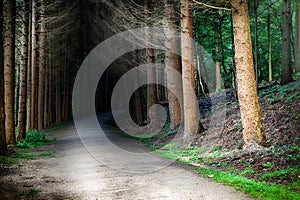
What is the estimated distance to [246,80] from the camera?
7.99 metres

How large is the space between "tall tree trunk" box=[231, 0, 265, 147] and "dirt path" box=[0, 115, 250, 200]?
2.00 metres

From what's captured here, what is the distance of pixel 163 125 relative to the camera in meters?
19.0

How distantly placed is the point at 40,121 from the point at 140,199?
18873mm

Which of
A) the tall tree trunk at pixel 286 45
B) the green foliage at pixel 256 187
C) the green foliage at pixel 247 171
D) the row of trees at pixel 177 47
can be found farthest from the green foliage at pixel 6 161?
the tall tree trunk at pixel 286 45

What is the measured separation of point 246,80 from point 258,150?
1.80 meters

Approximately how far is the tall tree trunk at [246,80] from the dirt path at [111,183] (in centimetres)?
200

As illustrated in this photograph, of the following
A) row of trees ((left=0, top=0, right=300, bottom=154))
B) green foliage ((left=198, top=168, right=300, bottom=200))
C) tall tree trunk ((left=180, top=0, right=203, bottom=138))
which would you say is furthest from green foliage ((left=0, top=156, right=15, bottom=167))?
tall tree trunk ((left=180, top=0, right=203, bottom=138))

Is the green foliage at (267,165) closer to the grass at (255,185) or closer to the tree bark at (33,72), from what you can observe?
the grass at (255,185)

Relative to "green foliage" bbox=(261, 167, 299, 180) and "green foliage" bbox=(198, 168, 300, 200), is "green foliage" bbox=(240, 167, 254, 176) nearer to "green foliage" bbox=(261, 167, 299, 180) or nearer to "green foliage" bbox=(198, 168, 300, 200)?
"green foliage" bbox=(198, 168, 300, 200)

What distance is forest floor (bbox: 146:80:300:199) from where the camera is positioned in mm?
6141

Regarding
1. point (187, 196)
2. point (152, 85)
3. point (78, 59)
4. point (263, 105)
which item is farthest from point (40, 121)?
point (78, 59)

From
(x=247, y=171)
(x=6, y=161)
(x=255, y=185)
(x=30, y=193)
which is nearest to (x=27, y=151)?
(x=6, y=161)

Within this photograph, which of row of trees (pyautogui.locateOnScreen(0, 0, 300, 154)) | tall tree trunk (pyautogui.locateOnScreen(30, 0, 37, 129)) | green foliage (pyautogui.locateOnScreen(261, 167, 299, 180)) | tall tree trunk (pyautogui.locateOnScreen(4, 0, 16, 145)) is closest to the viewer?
green foliage (pyautogui.locateOnScreen(261, 167, 299, 180))

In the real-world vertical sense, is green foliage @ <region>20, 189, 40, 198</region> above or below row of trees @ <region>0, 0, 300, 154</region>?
below
